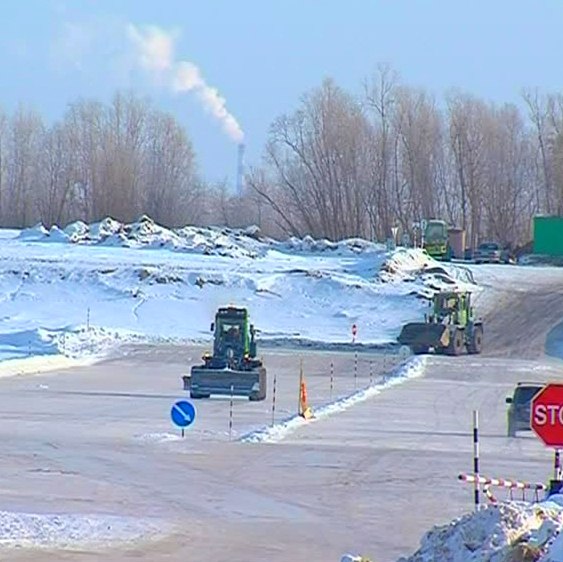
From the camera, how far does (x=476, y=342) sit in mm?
55719

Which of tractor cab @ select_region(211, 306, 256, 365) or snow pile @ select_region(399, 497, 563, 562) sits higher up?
tractor cab @ select_region(211, 306, 256, 365)

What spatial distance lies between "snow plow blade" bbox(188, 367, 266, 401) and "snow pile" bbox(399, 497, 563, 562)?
78.2 ft

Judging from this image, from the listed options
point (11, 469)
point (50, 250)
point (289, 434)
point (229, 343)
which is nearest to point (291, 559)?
point (11, 469)

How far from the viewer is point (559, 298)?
7175 cm

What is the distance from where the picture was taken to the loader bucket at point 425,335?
53656mm

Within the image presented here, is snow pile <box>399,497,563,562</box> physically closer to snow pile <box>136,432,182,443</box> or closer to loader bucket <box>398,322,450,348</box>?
snow pile <box>136,432,182,443</box>

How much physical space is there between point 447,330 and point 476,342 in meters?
2.37

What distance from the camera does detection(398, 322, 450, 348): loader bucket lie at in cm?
5366

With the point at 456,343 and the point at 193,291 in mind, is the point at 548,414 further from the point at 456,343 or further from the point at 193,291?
the point at 193,291

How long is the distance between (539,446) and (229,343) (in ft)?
42.3

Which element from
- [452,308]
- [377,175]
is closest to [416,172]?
[377,175]

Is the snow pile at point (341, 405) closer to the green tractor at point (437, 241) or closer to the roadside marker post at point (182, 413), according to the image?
the roadside marker post at point (182, 413)

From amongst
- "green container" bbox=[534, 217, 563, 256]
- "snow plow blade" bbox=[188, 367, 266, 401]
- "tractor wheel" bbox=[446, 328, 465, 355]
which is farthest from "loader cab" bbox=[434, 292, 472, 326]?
"green container" bbox=[534, 217, 563, 256]

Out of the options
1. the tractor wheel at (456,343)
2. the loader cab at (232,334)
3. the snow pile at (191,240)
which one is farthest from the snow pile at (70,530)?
the snow pile at (191,240)
